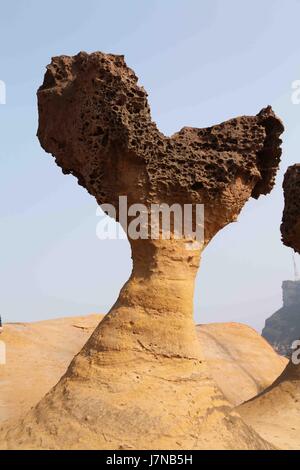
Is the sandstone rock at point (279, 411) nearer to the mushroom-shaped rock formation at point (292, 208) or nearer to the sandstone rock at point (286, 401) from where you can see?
the sandstone rock at point (286, 401)

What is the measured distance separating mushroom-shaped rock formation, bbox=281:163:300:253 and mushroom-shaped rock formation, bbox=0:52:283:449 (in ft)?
6.98

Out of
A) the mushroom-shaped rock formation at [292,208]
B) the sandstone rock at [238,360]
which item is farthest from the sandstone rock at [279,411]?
the sandstone rock at [238,360]

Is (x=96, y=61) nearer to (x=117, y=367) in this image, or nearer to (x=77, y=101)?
(x=77, y=101)

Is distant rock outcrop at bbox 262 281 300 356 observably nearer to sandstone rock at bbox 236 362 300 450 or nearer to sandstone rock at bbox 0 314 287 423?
sandstone rock at bbox 0 314 287 423

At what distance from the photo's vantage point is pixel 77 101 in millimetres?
5277

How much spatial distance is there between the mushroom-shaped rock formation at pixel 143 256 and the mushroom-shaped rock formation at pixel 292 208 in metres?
2.13

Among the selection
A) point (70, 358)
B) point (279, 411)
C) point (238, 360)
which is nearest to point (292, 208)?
point (279, 411)

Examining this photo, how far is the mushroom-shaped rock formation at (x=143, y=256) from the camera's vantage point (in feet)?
13.1

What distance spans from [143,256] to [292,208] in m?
3.95

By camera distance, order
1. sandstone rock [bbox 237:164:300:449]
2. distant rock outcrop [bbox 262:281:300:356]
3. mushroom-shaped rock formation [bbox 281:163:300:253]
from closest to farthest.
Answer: sandstone rock [bbox 237:164:300:449] < mushroom-shaped rock formation [bbox 281:163:300:253] < distant rock outcrop [bbox 262:281:300:356]

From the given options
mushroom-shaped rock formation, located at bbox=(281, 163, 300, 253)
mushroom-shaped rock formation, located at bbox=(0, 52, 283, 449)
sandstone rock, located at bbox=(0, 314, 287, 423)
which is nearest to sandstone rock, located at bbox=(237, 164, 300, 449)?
mushroom-shaped rock formation, located at bbox=(281, 163, 300, 253)

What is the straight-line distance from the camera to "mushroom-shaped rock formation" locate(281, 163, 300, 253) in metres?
7.93

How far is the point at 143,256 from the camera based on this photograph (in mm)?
4965

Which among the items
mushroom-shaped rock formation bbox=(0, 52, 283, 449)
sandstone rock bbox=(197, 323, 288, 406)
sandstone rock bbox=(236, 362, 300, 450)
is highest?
mushroom-shaped rock formation bbox=(0, 52, 283, 449)
